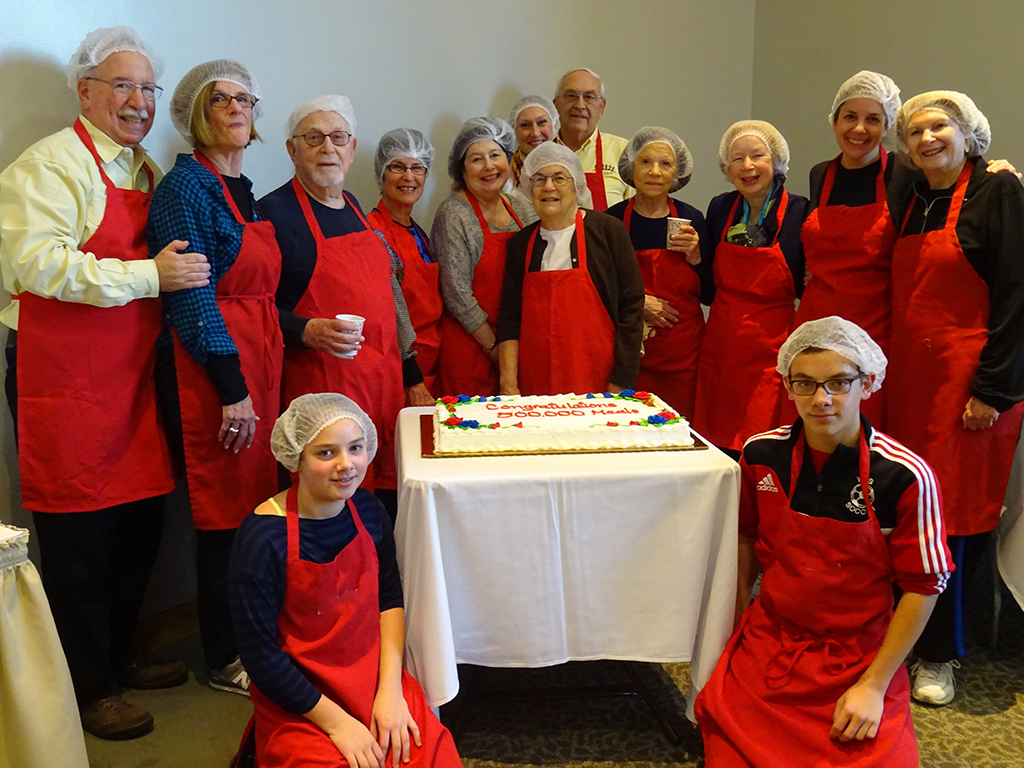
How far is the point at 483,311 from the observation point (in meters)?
2.97

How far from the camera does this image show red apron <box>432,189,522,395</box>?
2984 millimetres

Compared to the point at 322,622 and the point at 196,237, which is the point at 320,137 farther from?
the point at 322,622

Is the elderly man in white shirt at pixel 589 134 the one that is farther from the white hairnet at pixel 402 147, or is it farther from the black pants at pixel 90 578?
the black pants at pixel 90 578

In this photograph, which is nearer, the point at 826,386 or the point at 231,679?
the point at 826,386

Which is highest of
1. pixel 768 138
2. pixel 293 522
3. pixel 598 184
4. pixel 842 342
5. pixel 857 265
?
Result: pixel 768 138

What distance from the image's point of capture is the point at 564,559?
198 centimetres

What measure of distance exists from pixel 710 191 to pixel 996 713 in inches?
132

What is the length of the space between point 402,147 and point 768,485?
69.5 inches

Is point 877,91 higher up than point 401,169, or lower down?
higher up

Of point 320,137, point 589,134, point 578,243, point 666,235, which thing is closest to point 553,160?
point 578,243

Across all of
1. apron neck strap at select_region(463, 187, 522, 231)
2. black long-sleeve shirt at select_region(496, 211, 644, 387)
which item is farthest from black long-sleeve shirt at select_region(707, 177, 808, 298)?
apron neck strap at select_region(463, 187, 522, 231)

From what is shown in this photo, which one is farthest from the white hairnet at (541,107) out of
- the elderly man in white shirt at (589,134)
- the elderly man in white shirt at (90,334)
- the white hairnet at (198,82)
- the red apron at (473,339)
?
the elderly man in white shirt at (90,334)

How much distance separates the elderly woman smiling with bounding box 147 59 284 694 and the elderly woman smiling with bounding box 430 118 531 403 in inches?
28.2

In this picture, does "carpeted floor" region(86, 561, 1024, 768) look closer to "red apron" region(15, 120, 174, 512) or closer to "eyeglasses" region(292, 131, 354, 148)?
"red apron" region(15, 120, 174, 512)
